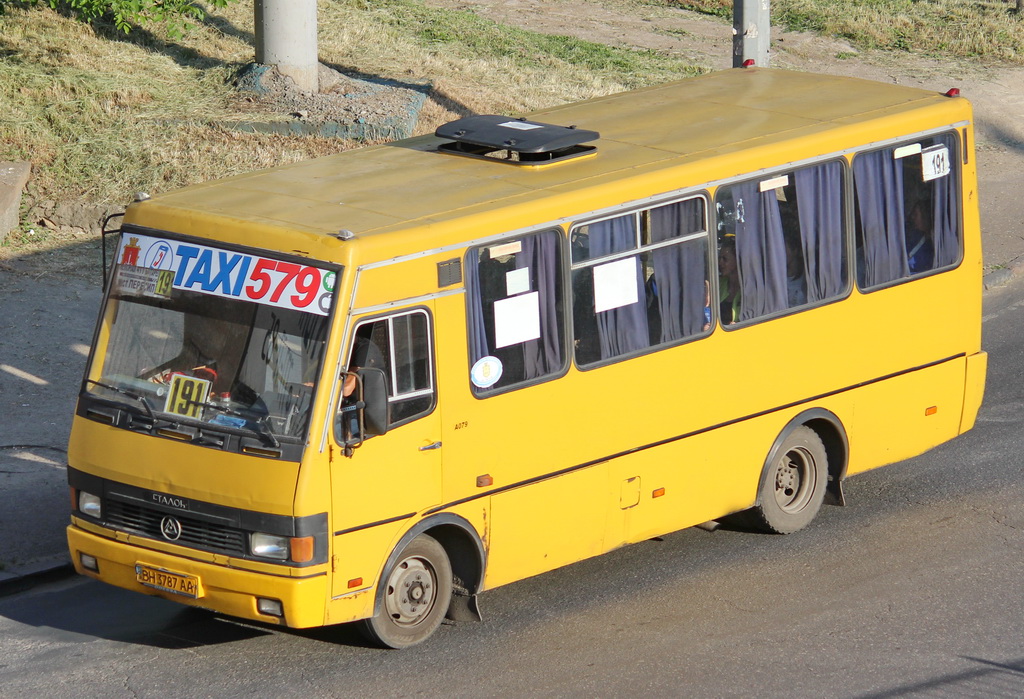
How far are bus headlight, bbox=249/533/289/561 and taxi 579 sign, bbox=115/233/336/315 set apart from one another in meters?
1.19

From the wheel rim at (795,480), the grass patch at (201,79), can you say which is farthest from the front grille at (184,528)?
the grass patch at (201,79)

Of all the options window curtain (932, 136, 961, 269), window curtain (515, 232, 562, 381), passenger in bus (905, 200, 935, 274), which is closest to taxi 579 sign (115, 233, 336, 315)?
window curtain (515, 232, 562, 381)

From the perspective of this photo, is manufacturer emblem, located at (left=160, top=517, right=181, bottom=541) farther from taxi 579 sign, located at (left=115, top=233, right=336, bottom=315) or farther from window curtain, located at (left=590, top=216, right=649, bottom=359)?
window curtain, located at (left=590, top=216, right=649, bottom=359)

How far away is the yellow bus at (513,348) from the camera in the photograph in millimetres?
7859

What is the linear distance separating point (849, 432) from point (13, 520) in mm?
5758

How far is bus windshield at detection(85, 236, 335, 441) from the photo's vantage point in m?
7.81

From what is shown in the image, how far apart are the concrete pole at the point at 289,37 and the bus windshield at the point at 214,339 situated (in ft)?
30.4

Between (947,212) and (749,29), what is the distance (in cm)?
455

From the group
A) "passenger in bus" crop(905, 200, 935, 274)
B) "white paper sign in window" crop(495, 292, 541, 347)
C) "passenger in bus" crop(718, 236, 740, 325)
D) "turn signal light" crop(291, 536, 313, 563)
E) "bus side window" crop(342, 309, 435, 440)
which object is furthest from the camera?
"passenger in bus" crop(905, 200, 935, 274)

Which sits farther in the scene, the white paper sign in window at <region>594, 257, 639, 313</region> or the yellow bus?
the white paper sign in window at <region>594, 257, 639, 313</region>

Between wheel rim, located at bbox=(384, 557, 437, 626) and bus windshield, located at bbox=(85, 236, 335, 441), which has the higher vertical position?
bus windshield, located at bbox=(85, 236, 335, 441)

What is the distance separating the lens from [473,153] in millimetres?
9562

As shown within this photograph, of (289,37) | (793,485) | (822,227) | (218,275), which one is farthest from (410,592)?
(289,37)

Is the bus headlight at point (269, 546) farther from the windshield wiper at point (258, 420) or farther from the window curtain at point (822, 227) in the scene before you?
the window curtain at point (822, 227)
